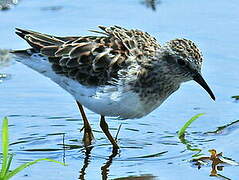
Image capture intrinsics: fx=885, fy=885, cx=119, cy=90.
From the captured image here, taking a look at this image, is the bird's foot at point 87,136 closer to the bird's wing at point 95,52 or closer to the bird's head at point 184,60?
the bird's wing at point 95,52

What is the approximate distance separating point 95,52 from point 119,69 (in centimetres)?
35

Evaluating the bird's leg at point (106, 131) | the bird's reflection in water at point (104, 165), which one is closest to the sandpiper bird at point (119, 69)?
the bird's leg at point (106, 131)

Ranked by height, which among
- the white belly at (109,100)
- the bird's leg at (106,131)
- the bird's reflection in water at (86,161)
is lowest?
the bird's reflection in water at (86,161)

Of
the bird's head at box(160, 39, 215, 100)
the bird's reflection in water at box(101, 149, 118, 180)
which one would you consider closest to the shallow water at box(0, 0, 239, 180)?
the bird's reflection in water at box(101, 149, 118, 180)

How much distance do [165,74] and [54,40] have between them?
4.29 ft

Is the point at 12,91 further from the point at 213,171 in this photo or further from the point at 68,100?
the point at 213,171

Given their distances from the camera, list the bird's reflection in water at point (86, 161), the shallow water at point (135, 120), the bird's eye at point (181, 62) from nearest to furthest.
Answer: the bird's reflection in water at point (86, 161) < the shallow water at point (135, 120) < the bird's eye at point (181, 62)

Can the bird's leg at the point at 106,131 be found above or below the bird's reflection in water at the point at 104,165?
above

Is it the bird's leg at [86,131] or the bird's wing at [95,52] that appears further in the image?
the bird's leg at [86,131]

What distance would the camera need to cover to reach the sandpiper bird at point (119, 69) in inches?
359

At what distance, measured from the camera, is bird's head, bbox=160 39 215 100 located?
9.04 m

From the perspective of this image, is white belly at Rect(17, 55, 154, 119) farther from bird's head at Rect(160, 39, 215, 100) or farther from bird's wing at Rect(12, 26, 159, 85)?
bird's head at Rect(160, 39, 215, 100)

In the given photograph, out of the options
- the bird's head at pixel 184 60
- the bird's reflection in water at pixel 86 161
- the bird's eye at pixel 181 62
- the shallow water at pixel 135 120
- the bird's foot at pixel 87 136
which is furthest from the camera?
the bird's foot at pixel 87 136

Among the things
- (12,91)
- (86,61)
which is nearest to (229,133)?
(86,61)
